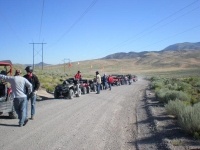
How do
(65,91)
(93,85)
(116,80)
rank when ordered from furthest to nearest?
(116,80) < (93,85) < (65,91)

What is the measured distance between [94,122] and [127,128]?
1.43 metres

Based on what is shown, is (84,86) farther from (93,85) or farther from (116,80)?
(116,80)

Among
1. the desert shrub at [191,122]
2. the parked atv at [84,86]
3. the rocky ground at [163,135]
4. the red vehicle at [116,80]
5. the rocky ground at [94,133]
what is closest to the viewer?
the rocky ground at [163,135]

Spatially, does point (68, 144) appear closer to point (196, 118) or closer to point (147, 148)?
point (147, 148)

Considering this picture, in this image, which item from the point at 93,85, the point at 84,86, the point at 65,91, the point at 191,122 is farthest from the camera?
the point at 93,85

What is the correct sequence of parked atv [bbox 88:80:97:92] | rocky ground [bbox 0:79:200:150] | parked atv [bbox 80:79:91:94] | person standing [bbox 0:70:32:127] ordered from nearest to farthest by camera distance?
rocky ground [bbox 0:79:200:150]
person standing [bbox 0:70:32:127]
parked atv [bbox 80:79:91:94]
parked atv [bbox 88:80:97:92]

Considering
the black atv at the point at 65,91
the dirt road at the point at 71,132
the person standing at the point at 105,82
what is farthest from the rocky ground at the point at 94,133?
the person standing at the point at 105,82

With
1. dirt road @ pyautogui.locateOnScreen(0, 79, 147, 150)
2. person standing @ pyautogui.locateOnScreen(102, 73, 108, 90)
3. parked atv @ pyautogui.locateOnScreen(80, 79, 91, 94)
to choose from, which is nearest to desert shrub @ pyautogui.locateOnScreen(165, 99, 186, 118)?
dirt road @ pyautogui.locateOnScreen(0, 79, 147, 150)

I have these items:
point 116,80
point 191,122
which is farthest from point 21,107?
point 116,80

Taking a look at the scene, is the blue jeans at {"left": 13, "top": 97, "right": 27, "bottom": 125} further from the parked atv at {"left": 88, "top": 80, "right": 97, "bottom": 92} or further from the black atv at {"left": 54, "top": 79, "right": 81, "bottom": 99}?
the parked atv at {"left": 88, "top": 80, "right": 97, "bottom": 92}

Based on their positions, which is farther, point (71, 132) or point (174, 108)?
point (174, 108)

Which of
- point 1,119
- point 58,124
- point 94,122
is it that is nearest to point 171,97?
point 94,122

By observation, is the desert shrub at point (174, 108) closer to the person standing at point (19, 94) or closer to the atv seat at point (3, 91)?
the person standing at point (19, 94)

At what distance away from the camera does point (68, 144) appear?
8.56 m
